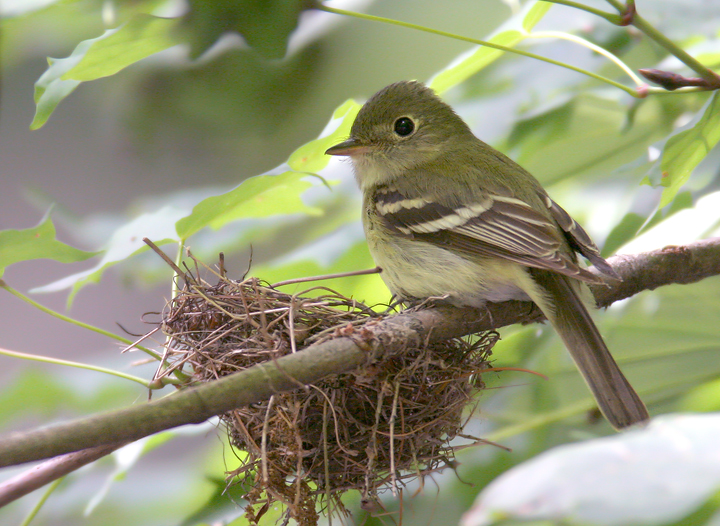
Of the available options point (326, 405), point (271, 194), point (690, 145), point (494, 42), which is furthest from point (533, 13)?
point (326, 405)

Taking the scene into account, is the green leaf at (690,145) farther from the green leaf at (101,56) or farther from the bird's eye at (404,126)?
the green leaf at (101,56)

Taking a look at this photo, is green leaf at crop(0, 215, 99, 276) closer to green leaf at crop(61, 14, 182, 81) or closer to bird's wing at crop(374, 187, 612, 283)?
green leaf at crop(61, 14, 182, 81)

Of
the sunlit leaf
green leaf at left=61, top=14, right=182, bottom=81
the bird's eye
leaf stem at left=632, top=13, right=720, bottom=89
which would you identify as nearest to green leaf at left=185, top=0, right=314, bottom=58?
green leaf at left=61, top=14, right=182, bottom=81

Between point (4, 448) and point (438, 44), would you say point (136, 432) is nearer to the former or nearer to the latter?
point (4, 448)

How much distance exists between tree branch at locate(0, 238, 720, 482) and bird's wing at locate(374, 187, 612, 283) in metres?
0.23

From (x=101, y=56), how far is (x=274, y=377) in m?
1.14

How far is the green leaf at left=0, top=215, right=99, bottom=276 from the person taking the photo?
1.84 metres

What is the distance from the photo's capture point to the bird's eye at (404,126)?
2.85m

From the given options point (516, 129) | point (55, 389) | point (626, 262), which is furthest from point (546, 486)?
point (55, 389)

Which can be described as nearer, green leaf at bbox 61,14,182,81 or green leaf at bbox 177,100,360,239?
green leaf at bbox 61,14,182,81

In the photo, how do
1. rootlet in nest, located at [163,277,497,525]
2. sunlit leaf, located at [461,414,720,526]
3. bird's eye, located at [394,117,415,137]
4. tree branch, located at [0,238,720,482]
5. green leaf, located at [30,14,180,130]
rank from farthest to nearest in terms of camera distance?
bird's eye, located at [394,117,415,137], rootlet in nest, located at [163,277,497,525], green leaf, located at [30,14,180,130], tree branch, located at [0,238,720,482], sunlit leaf, located at [461,414,720,526]

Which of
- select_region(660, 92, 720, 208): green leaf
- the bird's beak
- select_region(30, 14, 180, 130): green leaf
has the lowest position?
select_region(660, 92, 720, 208): green leaf

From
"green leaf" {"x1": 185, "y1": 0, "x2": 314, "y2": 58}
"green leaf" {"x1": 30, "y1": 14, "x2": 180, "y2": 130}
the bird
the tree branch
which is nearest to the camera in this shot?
the tree branch

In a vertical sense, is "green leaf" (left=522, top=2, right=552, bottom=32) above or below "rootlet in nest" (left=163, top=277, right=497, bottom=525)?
above
